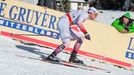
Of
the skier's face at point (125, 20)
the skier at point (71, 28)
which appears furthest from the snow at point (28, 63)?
the skier's face at point (125, 20)

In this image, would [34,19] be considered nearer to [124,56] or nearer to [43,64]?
[124,56]

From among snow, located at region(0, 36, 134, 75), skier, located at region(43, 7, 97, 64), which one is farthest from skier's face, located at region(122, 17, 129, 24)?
skier, located at region(43, 7, 97, 64)

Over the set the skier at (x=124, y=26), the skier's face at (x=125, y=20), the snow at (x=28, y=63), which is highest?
the skier's face at (x=125, y=20)

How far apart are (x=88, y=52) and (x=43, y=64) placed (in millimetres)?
3673

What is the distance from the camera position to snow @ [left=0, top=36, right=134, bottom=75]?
421 inches

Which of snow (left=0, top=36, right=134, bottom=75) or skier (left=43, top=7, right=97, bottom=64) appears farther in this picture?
skier (left=43, top=7, right=97, bottom=64)

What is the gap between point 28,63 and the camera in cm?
1183

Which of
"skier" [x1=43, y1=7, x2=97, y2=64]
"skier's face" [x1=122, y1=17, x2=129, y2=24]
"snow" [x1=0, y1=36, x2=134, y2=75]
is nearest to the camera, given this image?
"snow" [x1=0, y1=36, x2=134, y2=75]

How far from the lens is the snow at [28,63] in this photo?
10.7m

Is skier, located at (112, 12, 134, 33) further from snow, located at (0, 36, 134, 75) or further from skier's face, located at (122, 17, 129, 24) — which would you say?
snow, located at (0, 36, 134, 75)

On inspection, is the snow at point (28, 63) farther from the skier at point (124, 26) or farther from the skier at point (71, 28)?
the skier at point (124, 26)

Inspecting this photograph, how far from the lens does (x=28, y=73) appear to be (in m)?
10.4

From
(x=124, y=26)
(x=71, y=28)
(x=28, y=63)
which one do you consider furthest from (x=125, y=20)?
(x=28, y=63)

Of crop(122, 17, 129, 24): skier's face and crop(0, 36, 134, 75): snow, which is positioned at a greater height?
crop(122, 17, 129, 24): skier's face
